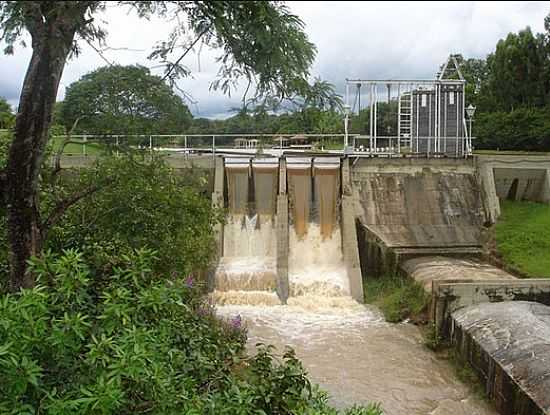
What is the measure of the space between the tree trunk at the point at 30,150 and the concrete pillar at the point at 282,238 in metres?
8.84

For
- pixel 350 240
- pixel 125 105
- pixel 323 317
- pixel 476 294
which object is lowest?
pixel 323 317

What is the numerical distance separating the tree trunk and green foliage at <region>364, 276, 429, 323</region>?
875 centimetres

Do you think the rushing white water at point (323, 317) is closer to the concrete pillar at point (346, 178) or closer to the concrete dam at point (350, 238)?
the concrete dam at point (350, 238)

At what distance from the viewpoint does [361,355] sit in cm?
1041

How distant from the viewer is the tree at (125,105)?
18.0 feet

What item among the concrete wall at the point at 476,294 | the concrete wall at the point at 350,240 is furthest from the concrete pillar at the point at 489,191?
the concrete wall at the point at 476,294

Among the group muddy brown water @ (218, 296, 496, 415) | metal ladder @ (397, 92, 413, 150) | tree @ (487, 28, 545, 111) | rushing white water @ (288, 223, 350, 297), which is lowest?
muddy brown water @ (218, 296, 496, 415)

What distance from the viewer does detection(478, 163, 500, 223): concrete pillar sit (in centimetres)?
1617

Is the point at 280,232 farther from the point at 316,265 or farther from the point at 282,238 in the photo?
the point at 316,265

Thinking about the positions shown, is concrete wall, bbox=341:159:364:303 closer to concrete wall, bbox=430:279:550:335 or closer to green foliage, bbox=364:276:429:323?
green foliage, bbox=364:276:429:323

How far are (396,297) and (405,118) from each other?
10.2 meters

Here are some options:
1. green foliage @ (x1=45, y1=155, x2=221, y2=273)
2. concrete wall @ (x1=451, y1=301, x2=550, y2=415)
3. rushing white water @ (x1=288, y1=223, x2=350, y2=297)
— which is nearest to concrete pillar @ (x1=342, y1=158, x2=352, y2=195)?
rushing white water @ (x1=288, y1=223, x2=350, y2=297)

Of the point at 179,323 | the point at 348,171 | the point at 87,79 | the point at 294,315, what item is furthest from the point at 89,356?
the point at 348,171

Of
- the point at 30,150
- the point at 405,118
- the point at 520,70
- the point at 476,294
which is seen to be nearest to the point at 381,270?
the point at 476,294
